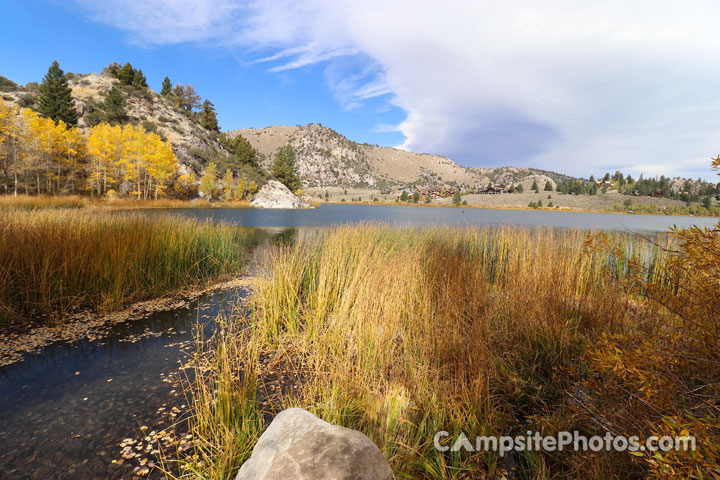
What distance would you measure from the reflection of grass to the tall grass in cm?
243

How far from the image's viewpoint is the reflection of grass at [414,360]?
1.98m

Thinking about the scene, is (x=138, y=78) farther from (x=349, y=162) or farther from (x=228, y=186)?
(x=349, y=162)

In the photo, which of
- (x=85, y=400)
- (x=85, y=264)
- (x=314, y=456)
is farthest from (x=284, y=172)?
(x=314, y=456)

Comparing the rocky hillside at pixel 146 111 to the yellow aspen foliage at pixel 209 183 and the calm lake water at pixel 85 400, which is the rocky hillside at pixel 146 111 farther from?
the calm lake water at pixel 85 400

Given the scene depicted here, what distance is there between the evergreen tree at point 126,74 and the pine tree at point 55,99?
15765 mm

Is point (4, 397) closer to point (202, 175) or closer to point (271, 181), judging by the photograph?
point (202, 175)

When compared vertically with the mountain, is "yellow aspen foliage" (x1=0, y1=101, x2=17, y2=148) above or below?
below

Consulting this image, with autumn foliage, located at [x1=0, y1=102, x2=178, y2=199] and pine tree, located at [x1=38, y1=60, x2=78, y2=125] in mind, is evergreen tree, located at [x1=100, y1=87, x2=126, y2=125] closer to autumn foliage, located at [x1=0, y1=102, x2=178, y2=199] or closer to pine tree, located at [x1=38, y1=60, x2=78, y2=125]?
pine tree, located at [x1=38, y1=60, x2=78, y2=125]

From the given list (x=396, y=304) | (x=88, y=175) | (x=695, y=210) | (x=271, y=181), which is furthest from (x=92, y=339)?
(x=695, y=210)

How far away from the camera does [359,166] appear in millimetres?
117312

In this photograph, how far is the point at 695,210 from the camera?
2131 inches

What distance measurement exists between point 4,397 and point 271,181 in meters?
44.2

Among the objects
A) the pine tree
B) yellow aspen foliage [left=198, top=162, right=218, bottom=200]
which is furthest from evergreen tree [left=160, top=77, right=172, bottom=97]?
yellow aspen foliage [left=198, top=162, right=218, bottom=200]

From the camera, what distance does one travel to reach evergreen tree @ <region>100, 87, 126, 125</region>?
34728 mm
